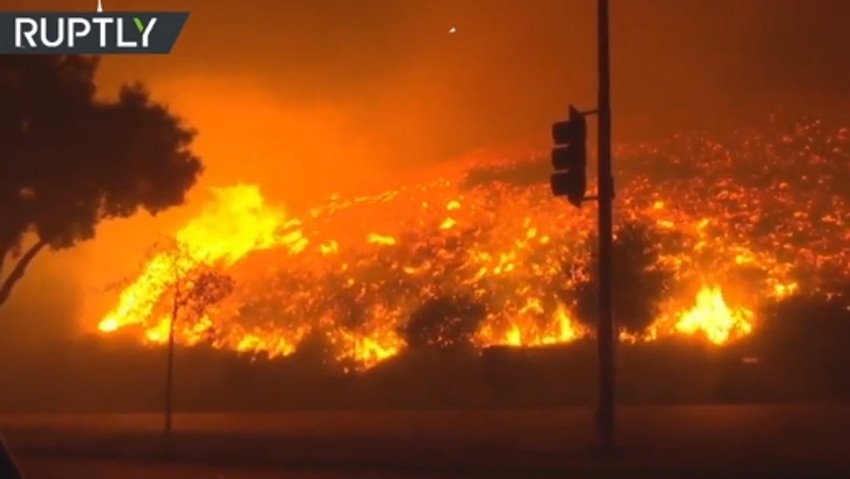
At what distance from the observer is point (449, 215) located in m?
67.9

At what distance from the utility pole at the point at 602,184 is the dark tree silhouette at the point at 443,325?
2966 centimetres

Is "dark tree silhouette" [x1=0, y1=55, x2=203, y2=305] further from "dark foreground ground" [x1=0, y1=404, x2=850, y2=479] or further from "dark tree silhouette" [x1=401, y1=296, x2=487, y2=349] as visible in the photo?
"dark tree silhouette" [x1=401, y1=296, x2=487, y2=349]

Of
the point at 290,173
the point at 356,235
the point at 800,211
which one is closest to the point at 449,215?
the point at 356,235

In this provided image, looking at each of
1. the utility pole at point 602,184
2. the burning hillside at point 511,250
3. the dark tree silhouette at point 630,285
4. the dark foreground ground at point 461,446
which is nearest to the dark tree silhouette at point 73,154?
the dark foreground ground at point 461,446

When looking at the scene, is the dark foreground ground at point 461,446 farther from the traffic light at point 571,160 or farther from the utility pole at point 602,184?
the traffic light at point 571,160

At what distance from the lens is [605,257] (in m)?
19.9

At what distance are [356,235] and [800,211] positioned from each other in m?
23.3

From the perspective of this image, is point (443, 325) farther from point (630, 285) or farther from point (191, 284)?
point (191, 284)

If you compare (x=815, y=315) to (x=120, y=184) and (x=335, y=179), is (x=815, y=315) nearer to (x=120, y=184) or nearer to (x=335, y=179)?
(x=120, y=184)

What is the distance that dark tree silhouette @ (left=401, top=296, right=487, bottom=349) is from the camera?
4981cm

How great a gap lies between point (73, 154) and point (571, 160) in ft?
66.4

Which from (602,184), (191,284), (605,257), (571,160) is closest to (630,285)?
(191,284)

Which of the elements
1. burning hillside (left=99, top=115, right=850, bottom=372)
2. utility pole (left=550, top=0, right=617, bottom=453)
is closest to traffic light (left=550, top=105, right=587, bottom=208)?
utility pole (left=550, top=0, right=617, bottom=453)

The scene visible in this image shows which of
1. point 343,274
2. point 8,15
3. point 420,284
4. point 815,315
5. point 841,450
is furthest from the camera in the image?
point 343,274
